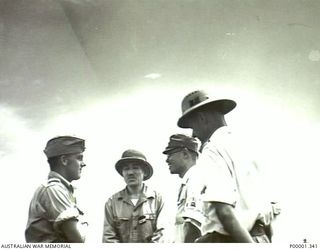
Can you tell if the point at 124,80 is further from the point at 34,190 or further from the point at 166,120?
the point at 34,190

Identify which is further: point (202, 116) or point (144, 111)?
point (144, 111)

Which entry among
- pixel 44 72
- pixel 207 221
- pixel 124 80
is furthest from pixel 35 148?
pixel 207 221

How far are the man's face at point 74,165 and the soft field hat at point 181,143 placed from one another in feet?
1.22

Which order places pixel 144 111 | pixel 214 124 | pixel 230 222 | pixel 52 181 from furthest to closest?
pixel 144 111, pixel 52 181, pixel 214 124, pixel 230 222

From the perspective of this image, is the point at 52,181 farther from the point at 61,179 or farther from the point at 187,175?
the point at 187,175

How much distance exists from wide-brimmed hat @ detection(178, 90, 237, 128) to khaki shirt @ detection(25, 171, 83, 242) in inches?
22.3

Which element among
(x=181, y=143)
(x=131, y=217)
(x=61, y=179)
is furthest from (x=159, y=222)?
(x=61, y=179)

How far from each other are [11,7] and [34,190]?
2.94 ft

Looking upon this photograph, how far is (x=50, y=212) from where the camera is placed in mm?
1905

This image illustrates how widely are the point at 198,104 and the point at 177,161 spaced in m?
0.33

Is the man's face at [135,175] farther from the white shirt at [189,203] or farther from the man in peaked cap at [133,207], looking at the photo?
the white shirt at [189,203]

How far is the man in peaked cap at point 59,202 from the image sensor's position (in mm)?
1919

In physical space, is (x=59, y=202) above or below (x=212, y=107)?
below

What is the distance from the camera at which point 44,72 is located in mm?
2197
